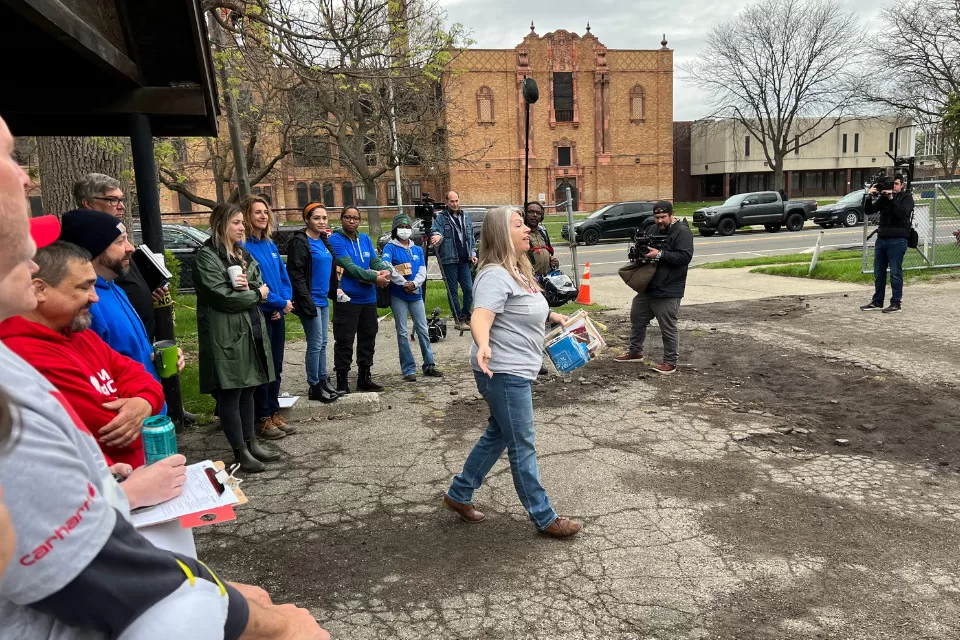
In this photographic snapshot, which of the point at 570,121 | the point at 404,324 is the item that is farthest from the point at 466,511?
the point at 570,121

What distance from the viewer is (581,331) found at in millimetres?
4555

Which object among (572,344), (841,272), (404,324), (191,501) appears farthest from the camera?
(841,272)

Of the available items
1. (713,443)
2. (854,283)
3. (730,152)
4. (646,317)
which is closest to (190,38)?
(713,443)

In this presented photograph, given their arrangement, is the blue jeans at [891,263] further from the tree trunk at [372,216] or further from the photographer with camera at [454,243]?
the tree trunk at [372,216]

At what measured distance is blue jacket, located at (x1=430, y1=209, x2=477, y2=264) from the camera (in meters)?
9.55

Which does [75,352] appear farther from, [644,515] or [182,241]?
[182,241]

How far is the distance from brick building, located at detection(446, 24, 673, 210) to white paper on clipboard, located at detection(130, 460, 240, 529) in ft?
148

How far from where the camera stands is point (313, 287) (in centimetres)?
654

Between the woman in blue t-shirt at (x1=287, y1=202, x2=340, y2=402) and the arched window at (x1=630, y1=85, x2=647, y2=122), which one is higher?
the arched window at (x1=630, y1=85, x2=647, y2=122)

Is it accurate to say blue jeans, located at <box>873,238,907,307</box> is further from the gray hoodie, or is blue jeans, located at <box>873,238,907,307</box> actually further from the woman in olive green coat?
the gray hoodie

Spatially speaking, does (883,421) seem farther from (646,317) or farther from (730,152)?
(730,152)

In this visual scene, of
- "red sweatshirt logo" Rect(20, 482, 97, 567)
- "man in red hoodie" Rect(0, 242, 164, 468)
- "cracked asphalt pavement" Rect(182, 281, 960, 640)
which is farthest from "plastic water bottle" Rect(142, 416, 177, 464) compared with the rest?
"cracked asphalt pavement" Rect(182, 281, 960, 640)

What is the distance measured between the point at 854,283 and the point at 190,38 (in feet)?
39.8

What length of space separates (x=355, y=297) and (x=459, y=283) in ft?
11.1
